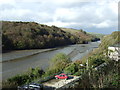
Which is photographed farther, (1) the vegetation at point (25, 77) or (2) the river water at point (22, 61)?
(2) the river water at point (22, 61)

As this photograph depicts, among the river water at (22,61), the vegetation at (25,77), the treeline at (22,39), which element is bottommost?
the river water at (22,61)

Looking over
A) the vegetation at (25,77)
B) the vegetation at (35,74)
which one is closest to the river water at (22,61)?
the vegetation at (35,74)

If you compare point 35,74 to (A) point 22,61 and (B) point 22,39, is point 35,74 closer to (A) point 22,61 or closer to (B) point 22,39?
(A) point 22,61

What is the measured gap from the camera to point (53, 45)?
6844 cm

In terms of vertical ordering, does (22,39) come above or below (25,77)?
above

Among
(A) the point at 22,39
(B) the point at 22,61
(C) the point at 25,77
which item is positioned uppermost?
(A) the point at 22,39

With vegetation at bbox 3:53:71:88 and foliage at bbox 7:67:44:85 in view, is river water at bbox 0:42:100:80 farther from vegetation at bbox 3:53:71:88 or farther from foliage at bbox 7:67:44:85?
foliage at bbox 7:67:44:85

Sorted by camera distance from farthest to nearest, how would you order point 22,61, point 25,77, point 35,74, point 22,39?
1. point 22,39
2. point 22,61
3. point 35,74
4. point 25,77

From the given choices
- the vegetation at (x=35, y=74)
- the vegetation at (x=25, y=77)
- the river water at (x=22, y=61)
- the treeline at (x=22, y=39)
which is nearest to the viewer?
the vegetation at (x=35, y=74)

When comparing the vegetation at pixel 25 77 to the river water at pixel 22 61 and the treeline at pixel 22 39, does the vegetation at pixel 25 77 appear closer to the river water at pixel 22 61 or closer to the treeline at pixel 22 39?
the river water at pixel 22 61

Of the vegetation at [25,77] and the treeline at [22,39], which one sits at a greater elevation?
the treeline at [22,39]

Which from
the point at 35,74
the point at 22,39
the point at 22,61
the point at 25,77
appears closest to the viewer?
the point at 25,77

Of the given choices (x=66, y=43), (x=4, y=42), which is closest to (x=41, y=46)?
(x=4, y=42)

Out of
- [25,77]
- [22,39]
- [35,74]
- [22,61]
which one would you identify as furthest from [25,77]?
[22,39]
